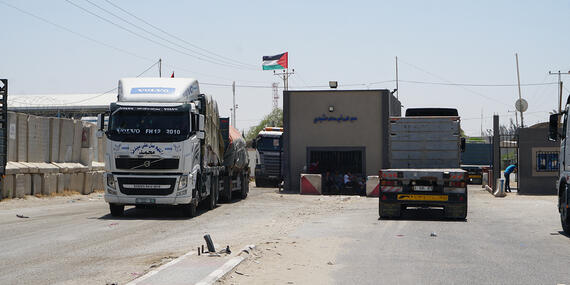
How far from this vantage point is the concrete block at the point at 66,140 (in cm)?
2958

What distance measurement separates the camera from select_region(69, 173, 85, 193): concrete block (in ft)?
95.7

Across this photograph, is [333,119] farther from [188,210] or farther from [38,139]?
[188,210]

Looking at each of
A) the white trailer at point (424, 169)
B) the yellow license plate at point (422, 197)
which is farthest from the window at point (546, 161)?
the yellow license plate at point (422, 197)

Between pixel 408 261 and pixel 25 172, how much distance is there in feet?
61.1

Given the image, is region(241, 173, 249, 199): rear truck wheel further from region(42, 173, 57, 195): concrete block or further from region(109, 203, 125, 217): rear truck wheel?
region(109, 203, 125, 217): rear truck wheel

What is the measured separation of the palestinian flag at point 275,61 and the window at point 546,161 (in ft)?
97.5

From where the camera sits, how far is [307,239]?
1357 centimetres

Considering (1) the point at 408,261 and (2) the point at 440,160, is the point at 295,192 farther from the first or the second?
(1) the point at 408,261

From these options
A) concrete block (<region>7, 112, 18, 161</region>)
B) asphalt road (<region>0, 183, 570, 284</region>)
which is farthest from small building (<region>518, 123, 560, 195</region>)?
concrete block (<region>7, 112, 18, 161</region>)

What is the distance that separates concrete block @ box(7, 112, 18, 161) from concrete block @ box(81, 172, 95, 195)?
507cm

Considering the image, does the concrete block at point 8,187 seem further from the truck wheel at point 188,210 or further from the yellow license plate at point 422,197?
the yellow license plate at point 422,197

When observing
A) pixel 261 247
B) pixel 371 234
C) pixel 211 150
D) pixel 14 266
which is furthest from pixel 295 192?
pixel 14 266

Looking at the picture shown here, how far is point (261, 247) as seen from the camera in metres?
11.8

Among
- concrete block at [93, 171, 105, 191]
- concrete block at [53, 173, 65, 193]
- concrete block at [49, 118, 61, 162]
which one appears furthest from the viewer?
concrete block at [93, 171, 105, 191]
